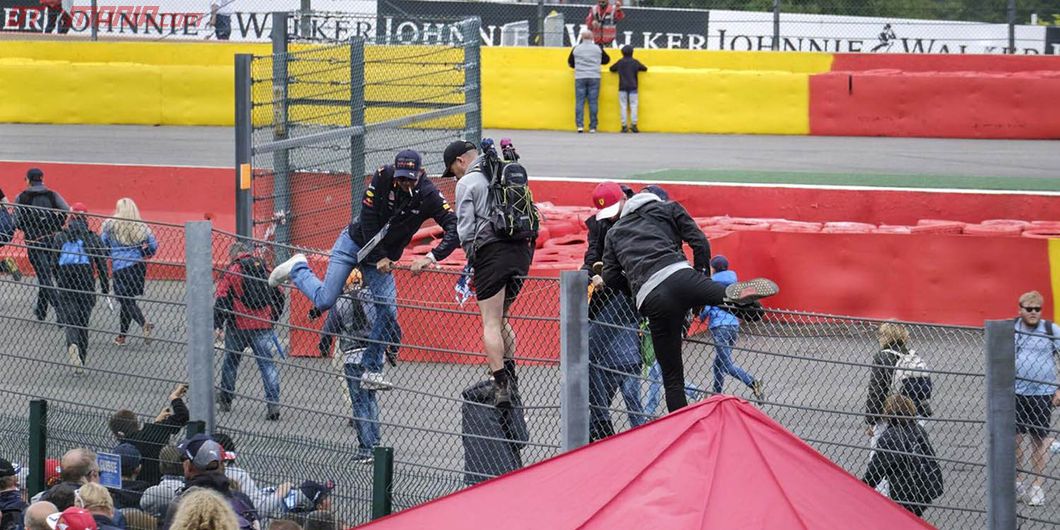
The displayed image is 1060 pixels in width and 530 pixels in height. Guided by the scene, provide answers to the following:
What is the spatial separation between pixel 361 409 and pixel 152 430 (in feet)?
4.41

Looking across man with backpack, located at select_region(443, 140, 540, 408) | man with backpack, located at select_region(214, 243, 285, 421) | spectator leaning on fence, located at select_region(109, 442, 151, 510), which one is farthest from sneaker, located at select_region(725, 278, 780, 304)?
spectator leaning on fence, located at select_region(109, 442, 151, 510)

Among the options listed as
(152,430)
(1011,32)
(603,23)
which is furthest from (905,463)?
(1011,32)

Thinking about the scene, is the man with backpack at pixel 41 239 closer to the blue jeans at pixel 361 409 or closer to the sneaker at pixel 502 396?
the blue jeans at pixel 361 409

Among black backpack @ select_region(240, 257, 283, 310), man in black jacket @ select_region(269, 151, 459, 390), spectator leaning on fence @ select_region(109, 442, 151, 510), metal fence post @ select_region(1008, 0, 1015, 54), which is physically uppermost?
metal fence post @ select_region(1008, 0, 1015, 54)

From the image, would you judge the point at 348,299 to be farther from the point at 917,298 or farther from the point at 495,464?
the point at 917,298

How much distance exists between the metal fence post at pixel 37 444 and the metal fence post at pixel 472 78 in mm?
8098

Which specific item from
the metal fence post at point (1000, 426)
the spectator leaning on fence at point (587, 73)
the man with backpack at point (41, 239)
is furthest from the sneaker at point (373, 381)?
the spectator leaning on fence at point (587, 73)

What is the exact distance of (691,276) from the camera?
7.55 metres

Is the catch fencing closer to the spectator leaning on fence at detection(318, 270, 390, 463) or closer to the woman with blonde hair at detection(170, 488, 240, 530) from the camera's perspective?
the spectator leaning on fence at detection(318, 270, 390, 463)

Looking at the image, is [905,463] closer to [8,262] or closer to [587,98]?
[8,262]

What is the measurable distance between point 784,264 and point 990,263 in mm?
2036

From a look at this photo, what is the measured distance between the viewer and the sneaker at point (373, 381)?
7.98m

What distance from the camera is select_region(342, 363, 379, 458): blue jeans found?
811cm

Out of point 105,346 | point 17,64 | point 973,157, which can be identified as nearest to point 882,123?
point 973,157
